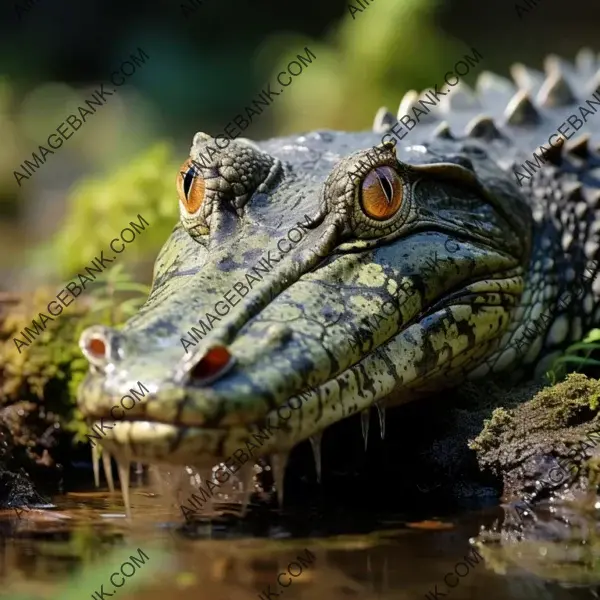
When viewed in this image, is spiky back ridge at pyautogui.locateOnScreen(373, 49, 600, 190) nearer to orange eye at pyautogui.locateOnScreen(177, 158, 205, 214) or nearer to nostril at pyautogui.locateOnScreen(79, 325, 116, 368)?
orange eye at pyautogui.locateOnScreen(177, 158, 205, 214)

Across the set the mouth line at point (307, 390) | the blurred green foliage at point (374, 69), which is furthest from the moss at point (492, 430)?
the blurred green foliage at point (374, 69)

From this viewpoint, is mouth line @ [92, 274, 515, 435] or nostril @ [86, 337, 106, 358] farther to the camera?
→ nostril @ [86, 337, 106, 358]

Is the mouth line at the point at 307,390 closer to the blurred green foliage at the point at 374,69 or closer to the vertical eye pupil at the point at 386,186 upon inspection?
the vertical eye pupil at the point at 386,186

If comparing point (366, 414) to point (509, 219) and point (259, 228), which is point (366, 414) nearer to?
point (259, 228)

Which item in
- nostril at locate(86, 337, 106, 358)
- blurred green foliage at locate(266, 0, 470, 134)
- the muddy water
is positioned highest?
blurred green foliage at locate(266, 0, 470, 134)

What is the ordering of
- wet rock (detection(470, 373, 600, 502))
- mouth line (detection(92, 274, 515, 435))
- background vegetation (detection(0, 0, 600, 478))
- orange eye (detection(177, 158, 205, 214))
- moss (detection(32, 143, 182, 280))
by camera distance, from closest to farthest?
1. mouth line (detection(92, 274, 515, 435))
2. wet rock (detection(470, 373, 600, 502))
3. orange eye (detection(177, 158, 205, 214))
4. background vegetation (detection(0, 0, 600, 478))
5. moss (detection(32, 143, 182, 280))

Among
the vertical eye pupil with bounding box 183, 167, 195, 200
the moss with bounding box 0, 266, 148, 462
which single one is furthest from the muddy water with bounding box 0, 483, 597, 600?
the vertical eye pupil with bounding box 183, 167, 195, 200

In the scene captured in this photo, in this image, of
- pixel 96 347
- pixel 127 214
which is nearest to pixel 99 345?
pixel 96 347

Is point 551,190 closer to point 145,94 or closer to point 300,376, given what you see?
point 300,376
